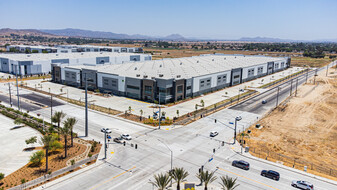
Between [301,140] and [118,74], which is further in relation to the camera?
[118,74]

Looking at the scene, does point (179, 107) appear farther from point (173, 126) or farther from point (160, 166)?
point (160, 166)

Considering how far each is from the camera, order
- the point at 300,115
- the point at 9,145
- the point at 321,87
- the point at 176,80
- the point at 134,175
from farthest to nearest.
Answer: the point at 321,87
the point at 176,80
the point at 300,115
the point at 9,145
the point at 134,175

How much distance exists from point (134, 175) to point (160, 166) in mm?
5351

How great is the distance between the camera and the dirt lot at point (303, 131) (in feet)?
177

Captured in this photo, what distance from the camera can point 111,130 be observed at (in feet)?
209

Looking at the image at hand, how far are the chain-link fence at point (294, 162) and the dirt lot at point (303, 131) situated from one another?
1.47 m

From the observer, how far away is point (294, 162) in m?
48.4

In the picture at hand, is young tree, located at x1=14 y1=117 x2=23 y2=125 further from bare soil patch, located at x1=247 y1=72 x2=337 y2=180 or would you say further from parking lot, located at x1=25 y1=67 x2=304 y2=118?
bare soil patch, located at x1=247 y1=72 x2=337 y2=180

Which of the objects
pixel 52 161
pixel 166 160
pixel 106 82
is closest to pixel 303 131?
pixel 166 160

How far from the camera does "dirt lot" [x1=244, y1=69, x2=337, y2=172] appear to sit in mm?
54031

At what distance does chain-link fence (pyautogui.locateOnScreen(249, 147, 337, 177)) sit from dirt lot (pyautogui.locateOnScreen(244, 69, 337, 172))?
1.47 m

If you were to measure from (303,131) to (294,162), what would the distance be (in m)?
22.9

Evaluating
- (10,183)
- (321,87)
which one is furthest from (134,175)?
(321,87)

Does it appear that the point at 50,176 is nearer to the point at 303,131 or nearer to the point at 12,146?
the point at 12,146
